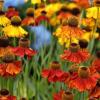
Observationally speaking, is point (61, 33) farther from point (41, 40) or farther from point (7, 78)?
point (41, 40)

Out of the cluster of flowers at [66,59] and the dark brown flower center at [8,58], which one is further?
the dark brown flower center at [8,58]

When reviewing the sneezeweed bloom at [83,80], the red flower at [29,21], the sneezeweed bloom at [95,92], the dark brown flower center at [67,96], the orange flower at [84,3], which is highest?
the orange flower at [84,3]

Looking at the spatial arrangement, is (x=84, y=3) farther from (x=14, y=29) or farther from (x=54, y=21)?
(x=14, y=29)

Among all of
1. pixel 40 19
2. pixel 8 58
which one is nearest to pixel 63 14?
pixel 40 19

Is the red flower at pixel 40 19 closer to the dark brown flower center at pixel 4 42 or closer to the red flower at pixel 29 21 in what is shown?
the red flower at pixel 29 21

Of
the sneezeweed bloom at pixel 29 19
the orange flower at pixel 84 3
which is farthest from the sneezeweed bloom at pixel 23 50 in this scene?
the orange flower at pixel 84 3

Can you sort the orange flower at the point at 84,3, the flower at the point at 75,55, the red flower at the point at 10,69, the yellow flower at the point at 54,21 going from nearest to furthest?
the red flower at the point at 10,69, the flower at the point at 75,55, the orange flower at the point at 84,3, the yellow flower at the point at 54,21

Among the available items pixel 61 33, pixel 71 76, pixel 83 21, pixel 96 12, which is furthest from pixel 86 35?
pixel 71 76

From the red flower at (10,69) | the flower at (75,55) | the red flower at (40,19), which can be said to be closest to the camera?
the red flower at (10,69)
